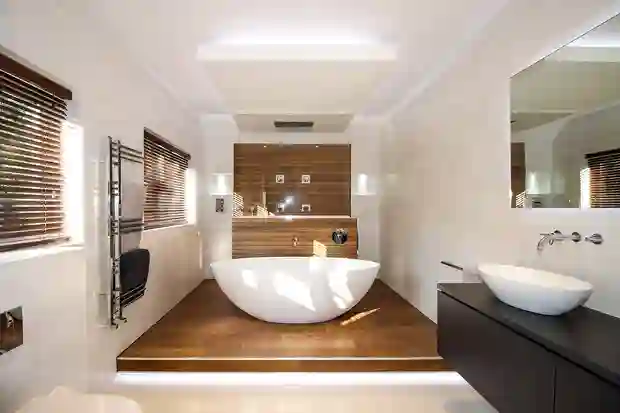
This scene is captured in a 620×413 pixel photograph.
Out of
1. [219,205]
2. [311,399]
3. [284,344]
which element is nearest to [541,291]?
[311,399]

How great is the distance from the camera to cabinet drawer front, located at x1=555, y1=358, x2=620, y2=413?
1167 millimetres

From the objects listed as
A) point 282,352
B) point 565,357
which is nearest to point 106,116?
point 282,352

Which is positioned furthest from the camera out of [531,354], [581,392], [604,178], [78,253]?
[78,253]

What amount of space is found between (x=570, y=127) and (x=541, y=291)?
0.86 meters

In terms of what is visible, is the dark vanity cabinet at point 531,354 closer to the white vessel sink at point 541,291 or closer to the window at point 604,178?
the white vessel sink at point 541,291

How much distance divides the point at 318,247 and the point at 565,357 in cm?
445

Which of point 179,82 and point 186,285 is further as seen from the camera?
point 186,285

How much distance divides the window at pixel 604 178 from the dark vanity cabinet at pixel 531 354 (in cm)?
47

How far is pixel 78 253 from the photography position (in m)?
2.56

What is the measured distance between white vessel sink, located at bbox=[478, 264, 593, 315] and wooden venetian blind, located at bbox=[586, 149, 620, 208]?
1.14 ft

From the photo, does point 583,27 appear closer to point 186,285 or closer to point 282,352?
point 282,352

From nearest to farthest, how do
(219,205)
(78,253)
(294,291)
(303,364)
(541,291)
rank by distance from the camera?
(541,291), (78,253), (303,364), (294,291), (219,205)

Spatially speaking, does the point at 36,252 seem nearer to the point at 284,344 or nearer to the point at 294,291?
the point at 284,344

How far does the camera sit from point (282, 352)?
3.19 metres
